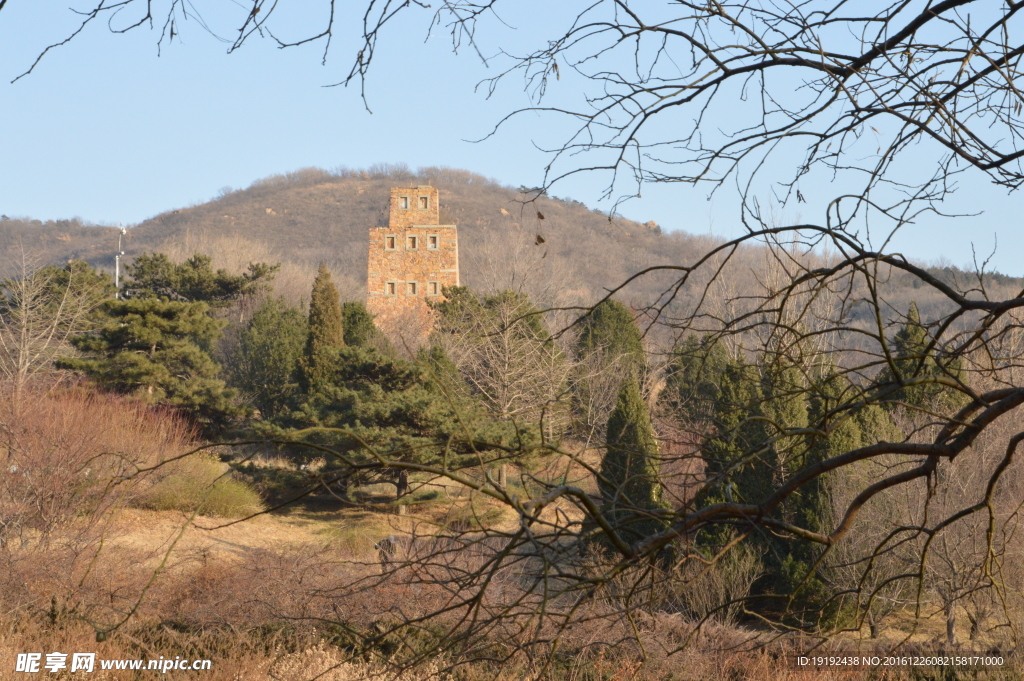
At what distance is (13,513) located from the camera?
32.3ft

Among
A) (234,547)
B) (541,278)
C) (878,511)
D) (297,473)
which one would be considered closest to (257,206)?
(541,278)

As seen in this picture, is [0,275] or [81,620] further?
[0,275]

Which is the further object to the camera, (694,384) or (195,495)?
(195,495)

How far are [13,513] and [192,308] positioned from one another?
12674mm

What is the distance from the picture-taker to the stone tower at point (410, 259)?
103 feet

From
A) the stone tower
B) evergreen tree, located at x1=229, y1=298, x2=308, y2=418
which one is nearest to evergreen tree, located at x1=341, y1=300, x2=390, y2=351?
evergreen tree, located at x1=229, y1=298, x2=308, y2=418

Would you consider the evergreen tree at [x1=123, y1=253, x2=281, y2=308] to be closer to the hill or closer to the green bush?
the green bush

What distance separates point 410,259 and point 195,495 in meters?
17.0

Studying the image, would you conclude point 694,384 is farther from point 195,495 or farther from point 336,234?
point 336,234

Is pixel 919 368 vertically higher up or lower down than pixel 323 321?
lower down

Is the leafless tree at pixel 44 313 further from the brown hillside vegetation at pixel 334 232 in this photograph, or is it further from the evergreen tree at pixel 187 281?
the brown hillside vegetation at pixel 334 232

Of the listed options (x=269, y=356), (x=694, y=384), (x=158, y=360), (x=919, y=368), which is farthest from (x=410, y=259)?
(x=919, y=368)

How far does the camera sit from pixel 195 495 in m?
15.9

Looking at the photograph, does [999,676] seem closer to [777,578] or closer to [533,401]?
[777,578]
